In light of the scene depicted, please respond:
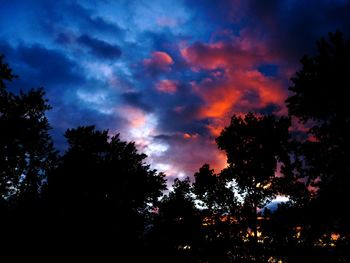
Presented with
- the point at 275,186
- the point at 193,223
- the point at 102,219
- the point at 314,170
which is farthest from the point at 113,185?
the point at 314,170

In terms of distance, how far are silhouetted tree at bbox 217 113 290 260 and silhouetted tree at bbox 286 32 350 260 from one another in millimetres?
8354

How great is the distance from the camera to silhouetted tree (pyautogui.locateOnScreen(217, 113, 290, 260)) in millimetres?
24562

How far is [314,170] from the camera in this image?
14.7m

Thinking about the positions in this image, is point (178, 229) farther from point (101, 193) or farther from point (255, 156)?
point (255, 156)

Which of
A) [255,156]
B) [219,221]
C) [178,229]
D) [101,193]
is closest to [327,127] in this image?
[255,156]

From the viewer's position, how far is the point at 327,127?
49.1 ft

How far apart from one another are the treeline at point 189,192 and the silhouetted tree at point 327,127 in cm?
5

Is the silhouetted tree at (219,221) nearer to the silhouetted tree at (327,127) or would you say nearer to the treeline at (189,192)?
the treeline at (189,192)

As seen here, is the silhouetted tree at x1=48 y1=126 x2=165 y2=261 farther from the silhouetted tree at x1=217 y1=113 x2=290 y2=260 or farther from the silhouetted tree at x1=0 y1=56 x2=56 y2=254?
the silhouetted tree at x1=217 y1=113 x2=290 y2=260

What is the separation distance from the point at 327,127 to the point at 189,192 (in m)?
23.6

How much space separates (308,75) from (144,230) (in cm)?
2479

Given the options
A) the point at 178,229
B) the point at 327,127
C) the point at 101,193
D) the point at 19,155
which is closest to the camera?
the point at 327,127

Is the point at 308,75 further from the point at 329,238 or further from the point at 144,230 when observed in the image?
the point at 144,230

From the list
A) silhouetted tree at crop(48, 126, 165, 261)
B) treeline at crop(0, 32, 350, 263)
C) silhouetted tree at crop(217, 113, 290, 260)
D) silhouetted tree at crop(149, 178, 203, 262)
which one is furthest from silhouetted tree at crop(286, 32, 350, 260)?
silhouetted tree at crop(149, 178, 203, 262)
